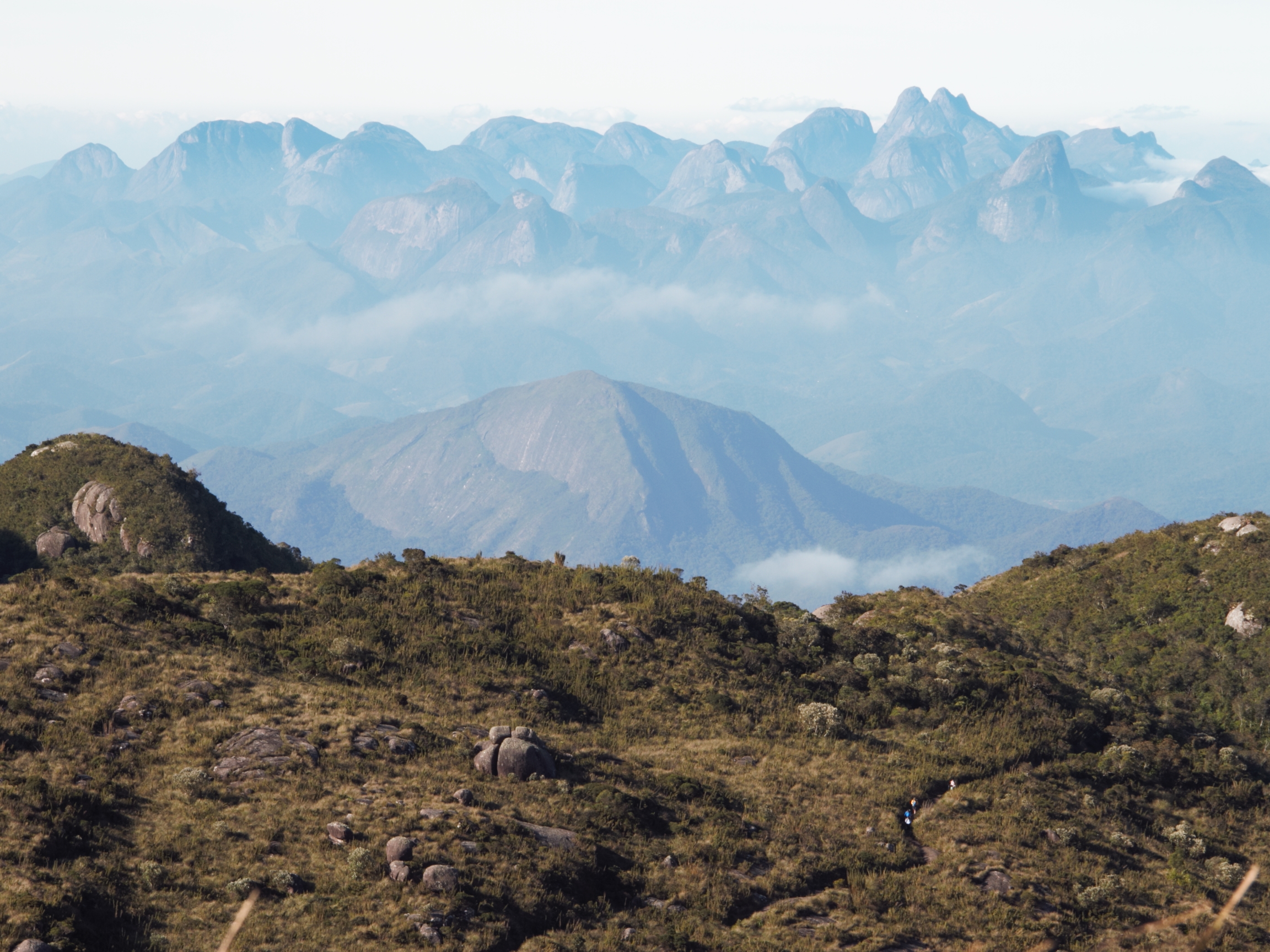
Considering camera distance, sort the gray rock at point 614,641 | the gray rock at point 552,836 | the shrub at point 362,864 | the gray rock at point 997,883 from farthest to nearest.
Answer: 1. the gray rock at point 614,641
2. the gray rock at point 997,883
3. the gray rock at point 552,836
4. the shrub at point 362,864

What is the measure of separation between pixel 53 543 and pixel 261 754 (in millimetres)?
49156

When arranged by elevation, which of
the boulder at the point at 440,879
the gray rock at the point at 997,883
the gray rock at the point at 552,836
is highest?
the gray rock at the point at 552,836

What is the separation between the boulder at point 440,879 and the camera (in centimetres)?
3161

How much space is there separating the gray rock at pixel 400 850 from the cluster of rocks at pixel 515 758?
703cm

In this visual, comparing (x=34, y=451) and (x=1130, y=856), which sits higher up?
(x=34, y=451)

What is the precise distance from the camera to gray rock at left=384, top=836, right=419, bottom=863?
3278cm

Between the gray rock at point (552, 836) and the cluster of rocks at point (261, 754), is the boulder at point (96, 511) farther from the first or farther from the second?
the gray rock at point (552, 836)

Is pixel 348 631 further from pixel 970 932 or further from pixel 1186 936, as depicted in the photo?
pixel 1186 936

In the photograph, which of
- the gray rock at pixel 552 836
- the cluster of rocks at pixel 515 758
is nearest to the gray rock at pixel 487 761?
the cluster of rocks at pixel 515 758

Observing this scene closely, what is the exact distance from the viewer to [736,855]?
122ft

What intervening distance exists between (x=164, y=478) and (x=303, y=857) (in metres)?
58.2

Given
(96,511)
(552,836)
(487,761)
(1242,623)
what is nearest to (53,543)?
(96,511)

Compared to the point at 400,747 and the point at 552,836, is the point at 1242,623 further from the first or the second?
the point at 400,747

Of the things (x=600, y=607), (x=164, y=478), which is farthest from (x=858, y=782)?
(x=164, y=478)
